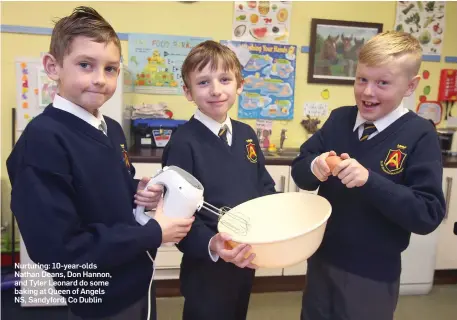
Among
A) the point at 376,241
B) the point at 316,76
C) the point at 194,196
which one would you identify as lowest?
the point at 376,241

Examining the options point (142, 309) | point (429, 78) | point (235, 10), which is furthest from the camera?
point (429, 78)

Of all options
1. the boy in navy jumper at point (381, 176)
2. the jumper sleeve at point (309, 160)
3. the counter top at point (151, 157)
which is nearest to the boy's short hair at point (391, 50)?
the boy in navy jumper at point (381, 176)

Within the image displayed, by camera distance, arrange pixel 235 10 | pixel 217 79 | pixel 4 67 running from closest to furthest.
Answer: pixel 217 79 < pixel 4 67 < pixel 235 10

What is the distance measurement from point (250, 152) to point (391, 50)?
0.48 m

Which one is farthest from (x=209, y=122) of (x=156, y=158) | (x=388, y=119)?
(x=156, y=158)

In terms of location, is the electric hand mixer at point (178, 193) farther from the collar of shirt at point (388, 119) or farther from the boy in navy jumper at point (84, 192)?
the collar of shirt at point (388, 119)

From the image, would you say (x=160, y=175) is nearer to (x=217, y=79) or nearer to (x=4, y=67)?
(x=217, y=79)

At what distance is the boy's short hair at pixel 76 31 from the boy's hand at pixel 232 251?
1.77 feet

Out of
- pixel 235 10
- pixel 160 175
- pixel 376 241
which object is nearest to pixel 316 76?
pixel 235 10

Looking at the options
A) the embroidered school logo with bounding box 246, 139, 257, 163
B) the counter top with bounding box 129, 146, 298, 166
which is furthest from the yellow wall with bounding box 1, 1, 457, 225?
the embroidered school logo with bounding box 246, 139, 257, 163

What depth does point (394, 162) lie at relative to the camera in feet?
3.10

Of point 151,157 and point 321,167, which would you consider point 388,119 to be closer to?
point 321,167

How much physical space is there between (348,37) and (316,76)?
344 millimetres

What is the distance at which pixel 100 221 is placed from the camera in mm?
812
